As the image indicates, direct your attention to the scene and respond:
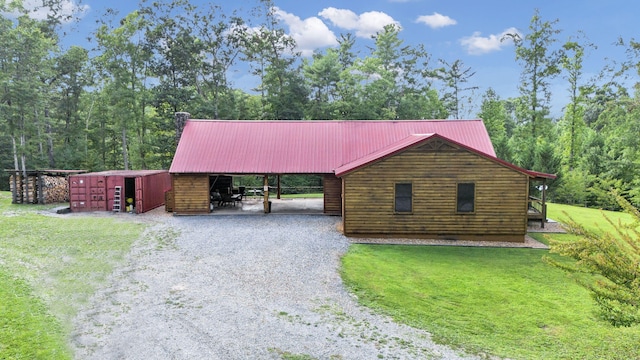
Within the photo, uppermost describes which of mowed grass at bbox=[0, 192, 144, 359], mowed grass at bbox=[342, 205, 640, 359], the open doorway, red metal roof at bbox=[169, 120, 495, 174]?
red metal roof at bbox=[169, 120, 495, 174]

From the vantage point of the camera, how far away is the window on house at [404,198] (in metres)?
14.6

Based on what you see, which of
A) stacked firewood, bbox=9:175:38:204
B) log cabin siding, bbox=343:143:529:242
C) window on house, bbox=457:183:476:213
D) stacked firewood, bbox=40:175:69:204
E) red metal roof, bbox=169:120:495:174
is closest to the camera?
log cabin siding, bbox=343:143:529:242

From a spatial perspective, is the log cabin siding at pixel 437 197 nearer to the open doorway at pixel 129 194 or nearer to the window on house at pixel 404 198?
the window on house at pixel 404 198

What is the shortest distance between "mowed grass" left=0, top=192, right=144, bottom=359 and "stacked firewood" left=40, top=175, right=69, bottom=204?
3554mm

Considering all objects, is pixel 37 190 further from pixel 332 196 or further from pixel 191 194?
pixel 332 196

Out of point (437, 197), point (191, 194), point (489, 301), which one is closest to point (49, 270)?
point (191, 194)

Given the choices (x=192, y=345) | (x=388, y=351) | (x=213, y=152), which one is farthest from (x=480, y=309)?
(x=213, y=152)

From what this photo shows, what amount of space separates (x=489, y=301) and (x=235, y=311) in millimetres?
5615

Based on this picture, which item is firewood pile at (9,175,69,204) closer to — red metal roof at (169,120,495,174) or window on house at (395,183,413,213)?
red metal roof at (169,120,495,174)

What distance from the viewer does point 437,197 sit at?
47.7ft

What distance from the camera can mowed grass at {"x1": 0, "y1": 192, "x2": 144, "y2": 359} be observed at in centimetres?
668

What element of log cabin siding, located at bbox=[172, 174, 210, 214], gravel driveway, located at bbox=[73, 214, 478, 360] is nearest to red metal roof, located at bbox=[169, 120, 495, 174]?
log cabin siding, located at bbox=[172, 174, 210, 214]

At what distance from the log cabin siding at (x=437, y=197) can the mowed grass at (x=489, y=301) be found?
1.56 metres

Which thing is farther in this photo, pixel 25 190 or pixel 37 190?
pixel 37 190
